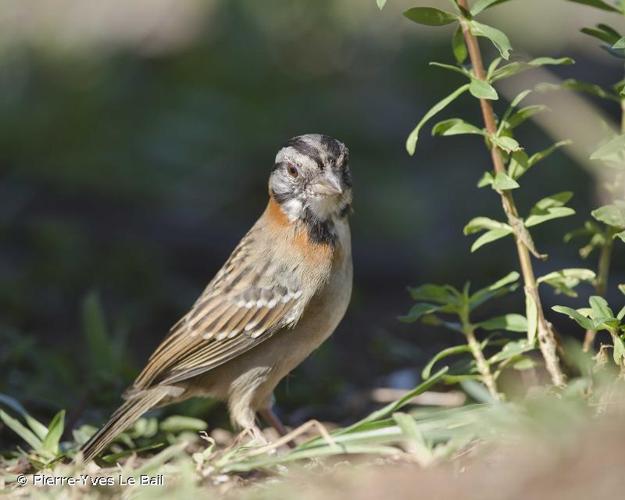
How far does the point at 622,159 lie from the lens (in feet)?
13.4

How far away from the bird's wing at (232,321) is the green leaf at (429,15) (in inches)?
60.2

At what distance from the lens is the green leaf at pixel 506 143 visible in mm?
3936

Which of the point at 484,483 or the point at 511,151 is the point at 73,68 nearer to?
the point at 511,151

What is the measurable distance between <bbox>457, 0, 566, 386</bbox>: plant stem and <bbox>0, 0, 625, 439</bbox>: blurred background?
5.00ft

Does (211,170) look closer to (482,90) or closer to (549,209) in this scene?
(549,209)

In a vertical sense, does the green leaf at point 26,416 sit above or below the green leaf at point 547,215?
below

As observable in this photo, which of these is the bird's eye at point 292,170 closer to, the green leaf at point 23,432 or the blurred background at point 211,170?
the blurred background at point 211,170

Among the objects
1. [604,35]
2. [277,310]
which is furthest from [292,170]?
[604,35]

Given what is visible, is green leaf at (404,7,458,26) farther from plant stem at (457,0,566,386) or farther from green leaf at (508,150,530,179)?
green leaf at (508,150,530,179)

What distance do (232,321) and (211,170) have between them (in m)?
3.76

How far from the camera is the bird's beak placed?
5039 mm

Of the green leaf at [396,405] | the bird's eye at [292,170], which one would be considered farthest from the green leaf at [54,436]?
the bird's eye at [292,170]

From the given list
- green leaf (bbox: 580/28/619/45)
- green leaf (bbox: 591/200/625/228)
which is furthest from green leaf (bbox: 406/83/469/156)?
green leaf (bbox: 591/200/625/228)

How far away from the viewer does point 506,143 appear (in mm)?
3961
